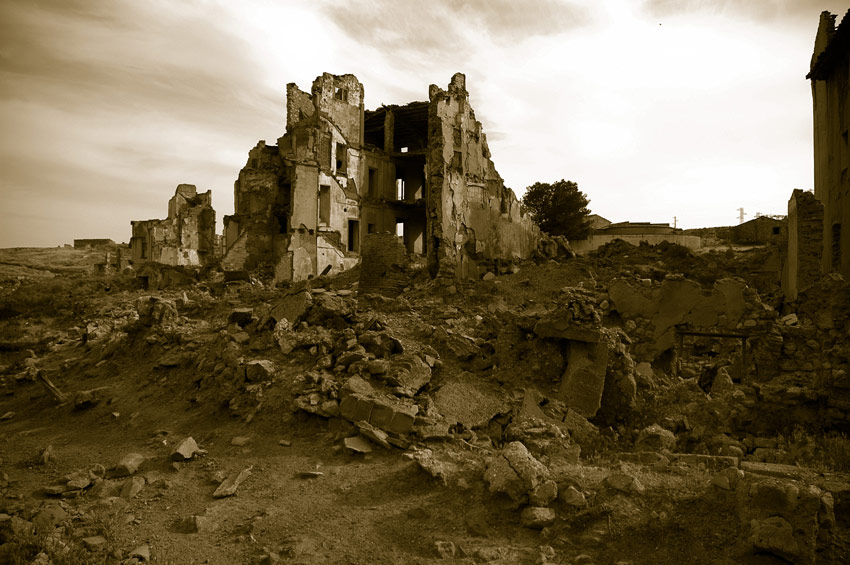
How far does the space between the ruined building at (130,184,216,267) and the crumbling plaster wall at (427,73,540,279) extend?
17029 millimetres

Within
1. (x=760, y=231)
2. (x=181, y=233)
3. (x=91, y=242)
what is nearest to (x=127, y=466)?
(x=181, y=233)

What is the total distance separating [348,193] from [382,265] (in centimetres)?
1092

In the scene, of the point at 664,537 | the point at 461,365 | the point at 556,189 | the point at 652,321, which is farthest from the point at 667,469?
the point at 556,189

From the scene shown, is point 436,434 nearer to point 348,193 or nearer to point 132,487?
point 132,487

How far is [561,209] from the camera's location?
36.6m

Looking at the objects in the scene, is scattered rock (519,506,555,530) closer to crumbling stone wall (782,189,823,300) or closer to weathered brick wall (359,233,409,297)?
crumbling stone wall (782,189,823,300)

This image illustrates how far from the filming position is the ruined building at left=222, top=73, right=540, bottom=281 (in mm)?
23188

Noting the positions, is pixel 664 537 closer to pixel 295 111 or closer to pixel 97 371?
pixel 97 371

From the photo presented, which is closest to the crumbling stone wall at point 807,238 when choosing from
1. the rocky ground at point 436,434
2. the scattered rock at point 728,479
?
the rocky ground at point 436,434

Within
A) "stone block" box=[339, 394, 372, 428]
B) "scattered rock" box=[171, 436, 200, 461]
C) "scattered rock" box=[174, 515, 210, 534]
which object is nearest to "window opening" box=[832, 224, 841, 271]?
"stone block" box=[339, 394, 372, 428]

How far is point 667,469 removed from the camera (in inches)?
211

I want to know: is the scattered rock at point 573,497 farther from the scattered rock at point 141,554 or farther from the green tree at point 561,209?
the green tree at point 561,209

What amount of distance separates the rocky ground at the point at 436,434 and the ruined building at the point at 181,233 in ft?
66.6

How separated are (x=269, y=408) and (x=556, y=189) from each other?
32784 mm
